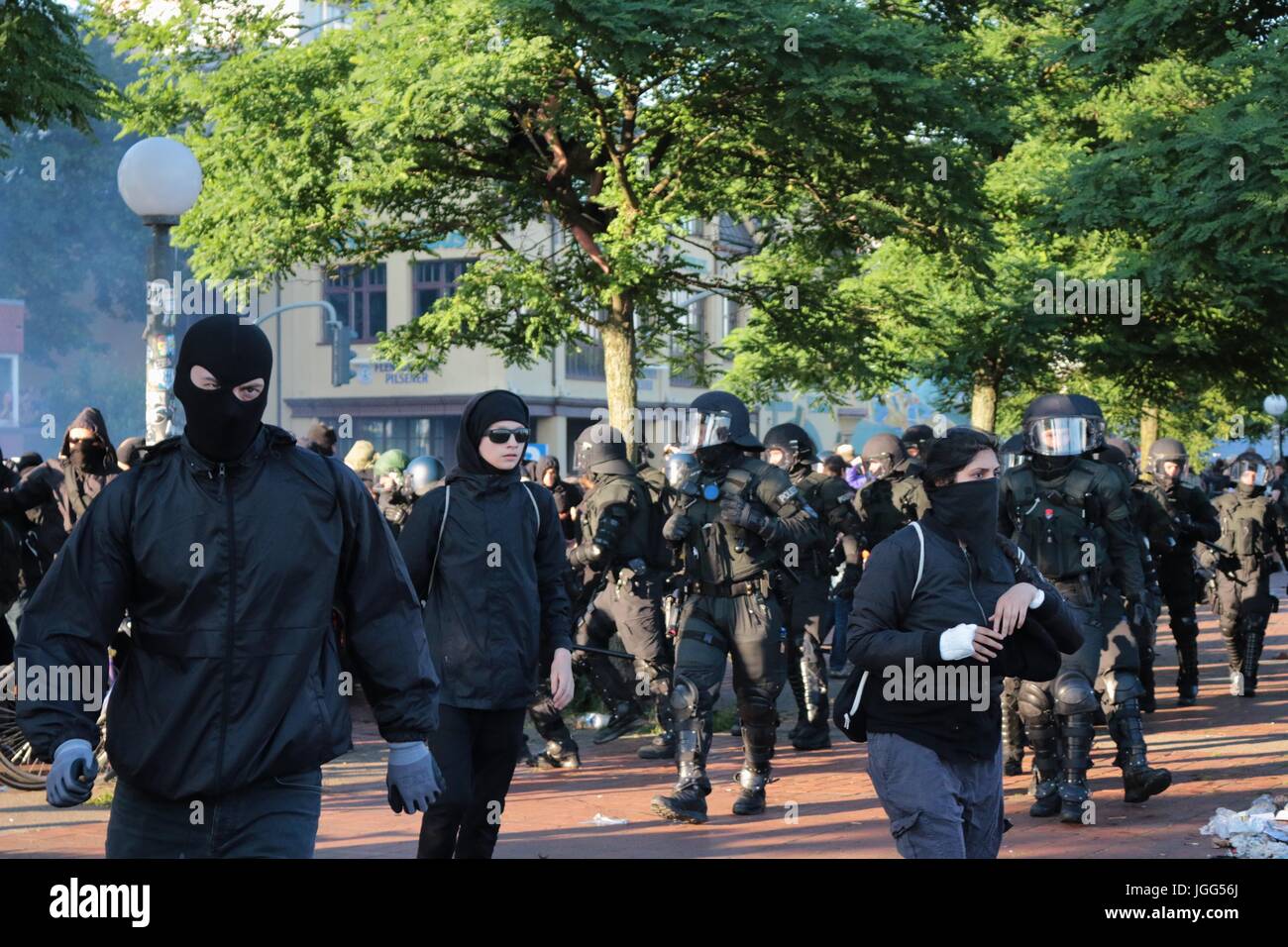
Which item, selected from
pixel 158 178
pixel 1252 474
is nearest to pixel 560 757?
pixel 158 178

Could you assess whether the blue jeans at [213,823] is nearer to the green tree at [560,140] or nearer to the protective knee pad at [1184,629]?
the green tree at [560,140]

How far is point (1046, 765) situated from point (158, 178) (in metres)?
5.43

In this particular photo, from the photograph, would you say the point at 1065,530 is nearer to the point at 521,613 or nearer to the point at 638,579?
the point at 638,579

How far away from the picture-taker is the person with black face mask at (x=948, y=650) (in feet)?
16.9

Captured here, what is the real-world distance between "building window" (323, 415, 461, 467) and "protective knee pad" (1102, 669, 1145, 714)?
115ft

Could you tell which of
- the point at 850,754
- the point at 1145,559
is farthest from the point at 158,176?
the point at 1145,559

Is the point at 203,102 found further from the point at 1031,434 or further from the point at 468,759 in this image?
the point at 468,759

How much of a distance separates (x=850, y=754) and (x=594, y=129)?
18.7 ft

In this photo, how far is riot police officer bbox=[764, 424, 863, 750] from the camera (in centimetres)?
1152

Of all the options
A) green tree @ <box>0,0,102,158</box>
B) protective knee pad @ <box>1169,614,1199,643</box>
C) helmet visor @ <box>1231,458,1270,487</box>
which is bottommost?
protective knee pad @ <box>1169,614,1199,643</box>

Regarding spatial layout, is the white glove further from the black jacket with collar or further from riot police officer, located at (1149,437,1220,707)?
riot police officer, located at (1149,437,1220,707)

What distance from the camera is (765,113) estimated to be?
46.4 ft

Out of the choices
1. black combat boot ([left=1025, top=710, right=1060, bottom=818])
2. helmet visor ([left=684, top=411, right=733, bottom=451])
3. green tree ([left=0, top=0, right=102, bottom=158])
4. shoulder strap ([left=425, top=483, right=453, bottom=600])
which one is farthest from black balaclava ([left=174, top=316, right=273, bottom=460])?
green tree ([left=0, top=0, right=102, bottom=158])

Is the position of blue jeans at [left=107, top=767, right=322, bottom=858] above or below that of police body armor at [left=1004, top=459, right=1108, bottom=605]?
below
